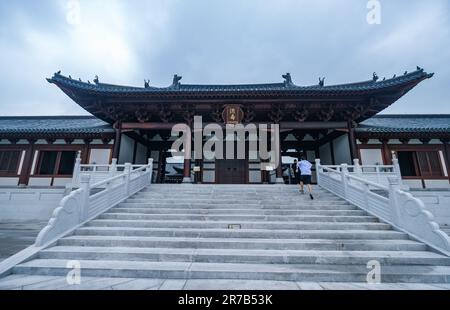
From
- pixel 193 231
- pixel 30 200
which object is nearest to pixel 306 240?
pixel 193 231

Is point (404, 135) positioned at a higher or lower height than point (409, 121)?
lower

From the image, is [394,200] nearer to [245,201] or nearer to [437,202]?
[245,201]

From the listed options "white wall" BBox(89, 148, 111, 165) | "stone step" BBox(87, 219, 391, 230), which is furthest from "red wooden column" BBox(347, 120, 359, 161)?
"white wall" BBox(89, 148, 111, 165)

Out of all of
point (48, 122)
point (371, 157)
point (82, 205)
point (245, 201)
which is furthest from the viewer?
point (48, 122)

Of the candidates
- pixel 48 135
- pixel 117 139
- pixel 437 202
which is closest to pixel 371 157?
pixel 437 202

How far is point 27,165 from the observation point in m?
11.1

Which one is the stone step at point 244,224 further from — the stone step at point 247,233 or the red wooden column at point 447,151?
the red wooden column at point 447,151

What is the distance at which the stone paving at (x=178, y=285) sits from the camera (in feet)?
9.66

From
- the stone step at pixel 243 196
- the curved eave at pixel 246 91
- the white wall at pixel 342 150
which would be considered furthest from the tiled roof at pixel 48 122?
the white wall at pixel 342 150

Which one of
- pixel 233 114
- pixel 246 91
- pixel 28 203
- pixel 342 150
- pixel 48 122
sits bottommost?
pixel 28 203

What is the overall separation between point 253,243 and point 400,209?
3826mm

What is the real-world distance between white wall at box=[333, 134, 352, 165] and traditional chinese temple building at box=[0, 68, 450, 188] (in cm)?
2
